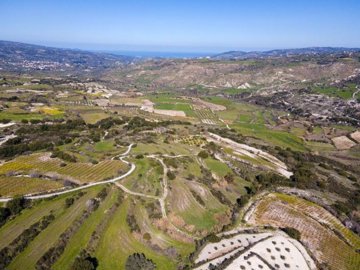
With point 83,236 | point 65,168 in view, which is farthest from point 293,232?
point 65,168

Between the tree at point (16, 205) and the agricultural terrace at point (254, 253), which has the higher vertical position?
the tree at point (16, 205)

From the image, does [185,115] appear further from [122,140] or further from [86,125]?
[122,140]

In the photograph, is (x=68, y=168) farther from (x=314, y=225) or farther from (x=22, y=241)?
(x=314, y=225)

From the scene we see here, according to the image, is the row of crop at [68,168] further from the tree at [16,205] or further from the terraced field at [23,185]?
the tree at [16,205]

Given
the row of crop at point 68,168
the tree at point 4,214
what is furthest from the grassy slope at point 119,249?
the tree at point 4,214

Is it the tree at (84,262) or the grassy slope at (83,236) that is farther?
the grassy slope at (83,236)

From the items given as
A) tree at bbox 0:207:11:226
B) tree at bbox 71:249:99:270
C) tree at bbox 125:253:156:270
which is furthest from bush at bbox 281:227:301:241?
tree at bbox 0:207:11:226

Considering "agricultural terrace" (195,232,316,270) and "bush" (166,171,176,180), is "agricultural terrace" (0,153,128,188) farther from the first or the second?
"agricultural terrace" (195,232,316,270)

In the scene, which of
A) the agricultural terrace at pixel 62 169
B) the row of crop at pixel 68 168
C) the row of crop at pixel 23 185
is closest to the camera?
the row of crop at pixel 23 185
